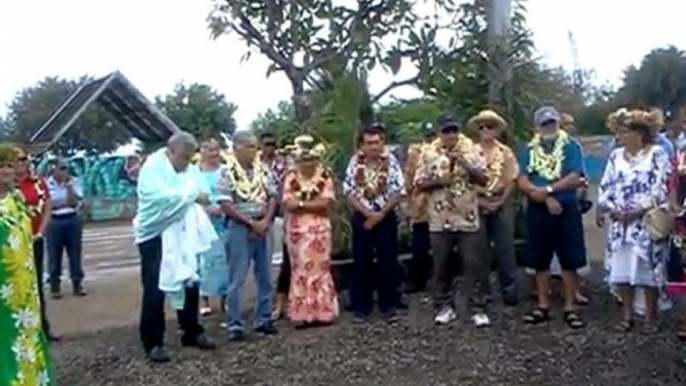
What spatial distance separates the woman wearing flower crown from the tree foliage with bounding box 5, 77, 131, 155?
30757 millimetres

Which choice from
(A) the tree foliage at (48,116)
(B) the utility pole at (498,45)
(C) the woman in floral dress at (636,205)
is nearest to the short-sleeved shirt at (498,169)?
(C) the woman in floral dress at (636,205)

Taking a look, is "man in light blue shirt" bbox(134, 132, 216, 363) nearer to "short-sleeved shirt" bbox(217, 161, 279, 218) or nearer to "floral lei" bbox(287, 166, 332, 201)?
"short-sleeved shirt" bbox(217, 161, 279, 218)

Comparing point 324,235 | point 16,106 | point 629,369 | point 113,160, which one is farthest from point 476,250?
point 16,106

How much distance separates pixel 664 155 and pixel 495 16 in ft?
10.7

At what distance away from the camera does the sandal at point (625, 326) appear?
335 inches

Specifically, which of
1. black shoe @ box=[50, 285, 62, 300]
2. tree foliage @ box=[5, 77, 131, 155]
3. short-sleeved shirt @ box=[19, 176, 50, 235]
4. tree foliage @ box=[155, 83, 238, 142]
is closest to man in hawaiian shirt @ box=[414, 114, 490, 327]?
short-sleeved shirt @ box=[19, 176, 50, 235]

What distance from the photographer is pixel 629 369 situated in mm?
7348

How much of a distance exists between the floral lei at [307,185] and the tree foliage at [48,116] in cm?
3062

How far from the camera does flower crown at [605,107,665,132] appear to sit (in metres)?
8.45

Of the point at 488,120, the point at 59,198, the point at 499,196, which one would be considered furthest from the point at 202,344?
the point at 59,198

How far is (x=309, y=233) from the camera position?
955cm

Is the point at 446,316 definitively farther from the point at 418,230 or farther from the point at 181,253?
the point at 181,253

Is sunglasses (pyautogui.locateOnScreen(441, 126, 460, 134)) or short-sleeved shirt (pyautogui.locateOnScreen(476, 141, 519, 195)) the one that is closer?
sunglasses (pyautogui.locateOnScreen(441, 126, 460, 134))

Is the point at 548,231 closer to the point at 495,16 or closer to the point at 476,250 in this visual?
the point at 476,250
